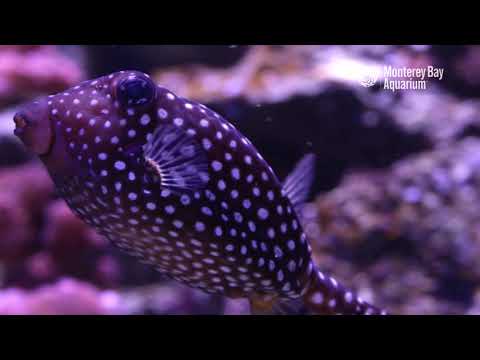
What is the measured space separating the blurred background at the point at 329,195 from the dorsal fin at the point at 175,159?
1944 mm

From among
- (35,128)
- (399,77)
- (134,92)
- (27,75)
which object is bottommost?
(35,128)

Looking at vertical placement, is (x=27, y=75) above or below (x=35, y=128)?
above

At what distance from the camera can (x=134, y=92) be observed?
1.94 metres

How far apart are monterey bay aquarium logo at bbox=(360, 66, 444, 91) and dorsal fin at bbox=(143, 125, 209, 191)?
8.72 feet

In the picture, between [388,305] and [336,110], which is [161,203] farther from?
[336,110]

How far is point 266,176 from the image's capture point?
2.19 meters

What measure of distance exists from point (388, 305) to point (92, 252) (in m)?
2.96

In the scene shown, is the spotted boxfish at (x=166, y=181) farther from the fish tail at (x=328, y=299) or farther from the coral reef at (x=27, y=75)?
the coral reef at (x=27, y=75)

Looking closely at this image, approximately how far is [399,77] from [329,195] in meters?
1.20

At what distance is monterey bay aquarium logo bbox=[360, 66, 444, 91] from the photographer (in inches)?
156

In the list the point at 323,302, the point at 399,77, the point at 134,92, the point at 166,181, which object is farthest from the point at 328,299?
the point at 399,77

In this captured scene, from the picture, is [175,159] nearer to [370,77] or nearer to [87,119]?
[87,119]

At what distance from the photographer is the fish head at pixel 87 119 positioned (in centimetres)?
182
